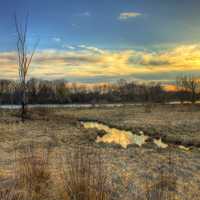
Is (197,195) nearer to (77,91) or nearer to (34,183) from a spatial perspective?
(34,183)

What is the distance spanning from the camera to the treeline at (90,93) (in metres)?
72.2

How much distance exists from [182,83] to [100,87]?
3196 cm

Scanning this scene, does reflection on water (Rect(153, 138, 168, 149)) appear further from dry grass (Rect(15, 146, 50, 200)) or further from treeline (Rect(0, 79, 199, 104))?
treeline (Rect(0, 79, 199, 104))

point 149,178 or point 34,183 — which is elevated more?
point 34,183

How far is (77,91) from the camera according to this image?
8794cm

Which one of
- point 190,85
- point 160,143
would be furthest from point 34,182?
point 190,85

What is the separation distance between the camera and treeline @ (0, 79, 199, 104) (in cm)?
7225

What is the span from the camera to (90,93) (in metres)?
86.1

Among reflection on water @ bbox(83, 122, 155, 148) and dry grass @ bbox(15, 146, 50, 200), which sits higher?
dry grass @ bbox(15, 146, 50, 200)

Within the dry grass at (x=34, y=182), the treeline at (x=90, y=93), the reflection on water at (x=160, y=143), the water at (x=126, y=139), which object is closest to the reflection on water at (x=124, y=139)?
the water at (x=126, y=139)

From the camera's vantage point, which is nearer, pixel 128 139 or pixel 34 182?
pixel 34 182

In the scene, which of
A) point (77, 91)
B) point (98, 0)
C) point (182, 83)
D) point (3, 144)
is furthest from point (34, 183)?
point (77, 91)

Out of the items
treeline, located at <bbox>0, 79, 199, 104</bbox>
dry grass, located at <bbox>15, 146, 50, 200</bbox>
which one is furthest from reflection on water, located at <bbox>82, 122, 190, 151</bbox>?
treeline, located at <bbox>0, 79, 199, 104</bbox>

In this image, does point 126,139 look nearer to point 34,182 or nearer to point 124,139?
point 124,139
